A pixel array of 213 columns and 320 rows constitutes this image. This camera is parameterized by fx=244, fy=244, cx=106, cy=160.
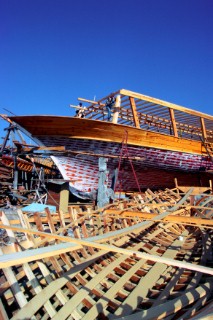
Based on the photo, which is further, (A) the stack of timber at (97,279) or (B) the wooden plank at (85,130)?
(B) the wooden plank at (85,130)

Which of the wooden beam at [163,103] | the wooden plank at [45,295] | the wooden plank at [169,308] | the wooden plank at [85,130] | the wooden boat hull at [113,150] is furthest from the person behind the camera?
the wooden beam at [163,103]

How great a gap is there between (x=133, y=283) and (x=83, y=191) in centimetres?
680

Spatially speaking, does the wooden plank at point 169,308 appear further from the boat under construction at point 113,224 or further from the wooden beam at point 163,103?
the wooden beam at point 163,103

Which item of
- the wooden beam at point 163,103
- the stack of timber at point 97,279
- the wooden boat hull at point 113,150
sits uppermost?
the wooden beam at point 163,103

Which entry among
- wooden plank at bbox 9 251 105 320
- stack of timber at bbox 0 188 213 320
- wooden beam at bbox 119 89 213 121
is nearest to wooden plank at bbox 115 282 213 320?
stack of timber at bbox 0 188 213 320

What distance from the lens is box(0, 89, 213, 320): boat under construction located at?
2953 mm

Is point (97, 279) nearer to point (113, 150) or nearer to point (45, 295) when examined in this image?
point (45, 295)

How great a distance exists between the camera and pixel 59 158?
33.2 ft

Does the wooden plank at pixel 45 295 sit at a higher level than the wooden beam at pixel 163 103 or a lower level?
lower

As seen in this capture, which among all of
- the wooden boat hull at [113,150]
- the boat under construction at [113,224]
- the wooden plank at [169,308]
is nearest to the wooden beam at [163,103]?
the boat under construction at [113,224]

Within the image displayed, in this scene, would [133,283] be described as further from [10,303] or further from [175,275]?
[10,303]

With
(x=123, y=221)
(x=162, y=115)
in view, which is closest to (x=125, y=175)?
(x=162, y=115)

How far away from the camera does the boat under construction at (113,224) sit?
116 inches

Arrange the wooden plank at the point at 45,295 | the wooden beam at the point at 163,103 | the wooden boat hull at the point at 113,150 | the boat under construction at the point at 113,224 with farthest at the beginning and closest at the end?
the wooden beam at the point at 163,103 → the wooden boat hull at the point at 113,150 → the boat under construction at the point at 113,224 → the wooden plank at the point at 45,295
